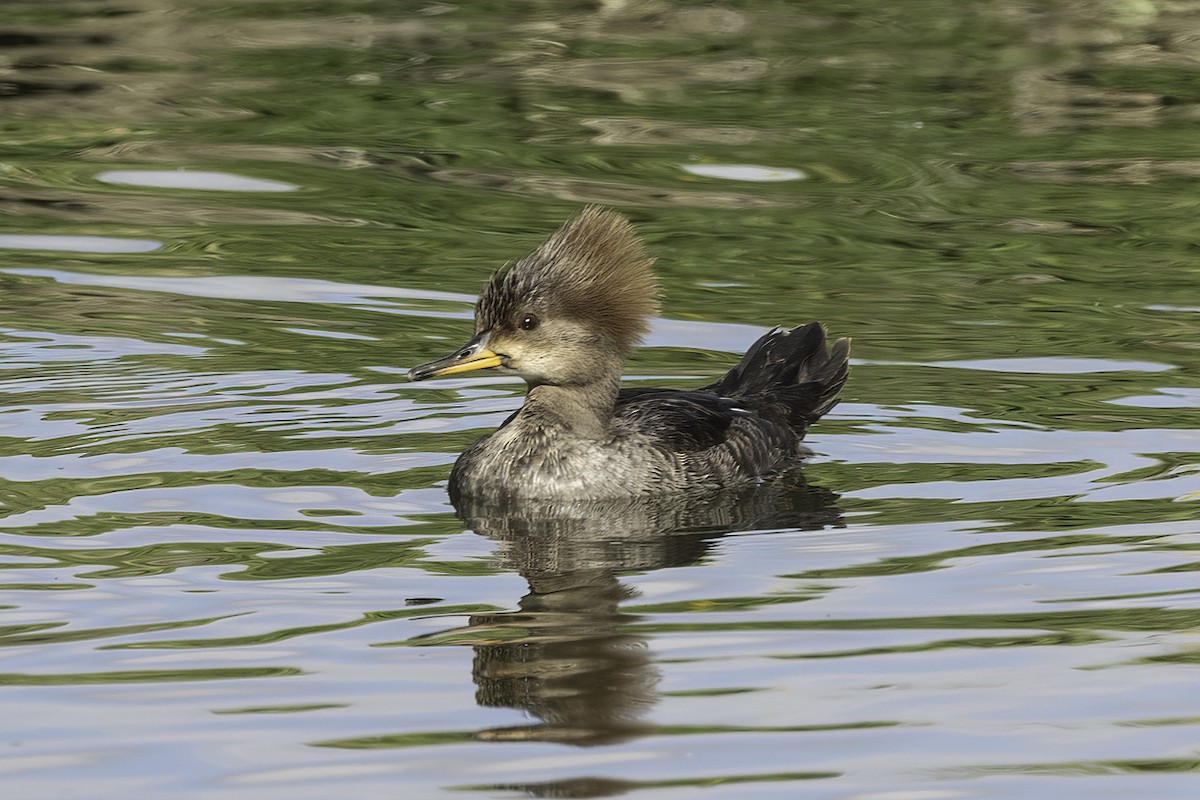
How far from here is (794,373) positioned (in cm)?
1044

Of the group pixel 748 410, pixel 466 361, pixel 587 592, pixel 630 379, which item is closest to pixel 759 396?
pixel 748 410

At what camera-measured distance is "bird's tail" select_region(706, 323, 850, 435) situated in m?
10.2

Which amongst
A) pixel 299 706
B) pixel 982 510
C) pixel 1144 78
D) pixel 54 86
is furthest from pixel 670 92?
pixel 299 706

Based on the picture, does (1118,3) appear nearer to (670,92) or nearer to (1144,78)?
(1144,78)

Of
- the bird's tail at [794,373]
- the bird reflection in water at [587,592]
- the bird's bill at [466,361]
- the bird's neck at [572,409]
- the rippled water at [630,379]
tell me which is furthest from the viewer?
the bird's tail at [794,373]

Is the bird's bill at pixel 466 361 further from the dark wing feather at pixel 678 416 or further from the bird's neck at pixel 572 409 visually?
the dark wing feather at pixel 678 416

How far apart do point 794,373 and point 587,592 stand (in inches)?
129

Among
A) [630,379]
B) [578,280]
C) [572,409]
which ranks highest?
[578,280]

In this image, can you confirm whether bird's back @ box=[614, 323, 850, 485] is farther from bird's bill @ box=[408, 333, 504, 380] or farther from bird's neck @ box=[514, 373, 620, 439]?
bird's bill @ box=[408, 333, 504, 380]

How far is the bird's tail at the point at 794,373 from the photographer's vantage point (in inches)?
401

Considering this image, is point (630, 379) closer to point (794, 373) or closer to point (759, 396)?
point (794, 373)

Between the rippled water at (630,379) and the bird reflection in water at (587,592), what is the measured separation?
2 centimetres

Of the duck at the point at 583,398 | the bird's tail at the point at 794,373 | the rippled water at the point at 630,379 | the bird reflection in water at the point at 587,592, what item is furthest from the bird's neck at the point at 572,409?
the bird's tail at the point at 794,373

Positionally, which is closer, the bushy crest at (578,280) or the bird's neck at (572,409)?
the bushy crest at (578,280)
